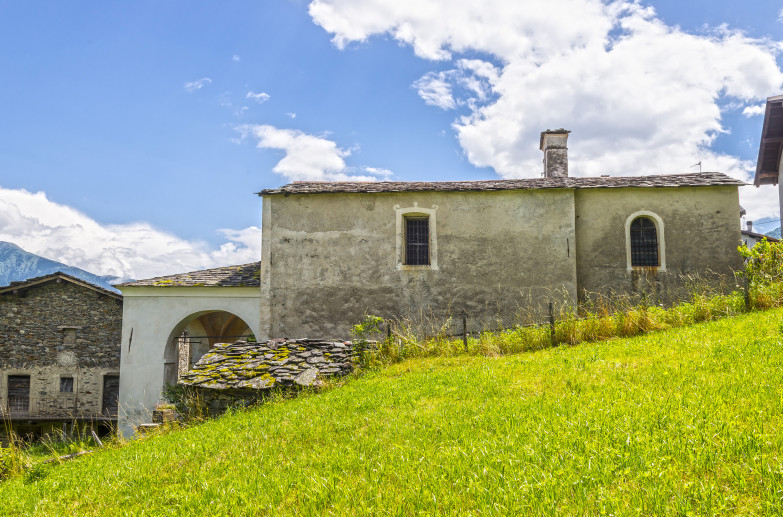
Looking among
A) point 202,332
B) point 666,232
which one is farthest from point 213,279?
point 666,232

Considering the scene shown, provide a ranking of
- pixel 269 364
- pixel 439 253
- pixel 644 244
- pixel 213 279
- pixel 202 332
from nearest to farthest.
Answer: pixel 269 364, pixel 644 244, pixel 439 253, pixel 213 279, pixel 202 332

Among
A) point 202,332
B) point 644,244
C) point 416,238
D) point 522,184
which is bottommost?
point 202,332

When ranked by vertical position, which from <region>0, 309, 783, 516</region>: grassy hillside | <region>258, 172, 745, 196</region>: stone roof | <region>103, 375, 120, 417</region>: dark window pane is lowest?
<region>103, 375, 120, 417</region>: dark window pane

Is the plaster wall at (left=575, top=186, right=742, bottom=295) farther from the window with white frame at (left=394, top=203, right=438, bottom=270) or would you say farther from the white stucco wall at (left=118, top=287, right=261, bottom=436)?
the white stucco wall at (left=118, top=287, right=261, bottom=436)

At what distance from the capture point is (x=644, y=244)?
14914 mm

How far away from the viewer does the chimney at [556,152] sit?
18000 millimetres

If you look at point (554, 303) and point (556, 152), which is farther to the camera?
point (556, 152)

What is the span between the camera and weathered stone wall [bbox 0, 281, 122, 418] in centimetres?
1638

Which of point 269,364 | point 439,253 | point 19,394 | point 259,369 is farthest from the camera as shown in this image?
point 19,394

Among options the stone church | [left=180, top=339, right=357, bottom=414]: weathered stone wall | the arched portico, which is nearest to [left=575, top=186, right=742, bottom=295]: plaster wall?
the stone church

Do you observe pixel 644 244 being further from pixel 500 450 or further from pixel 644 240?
pixel 500 450

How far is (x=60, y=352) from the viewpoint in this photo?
16438 mm

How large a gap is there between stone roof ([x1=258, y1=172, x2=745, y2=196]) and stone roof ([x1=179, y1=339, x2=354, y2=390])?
5712mm

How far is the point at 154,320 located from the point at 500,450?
13.7m
